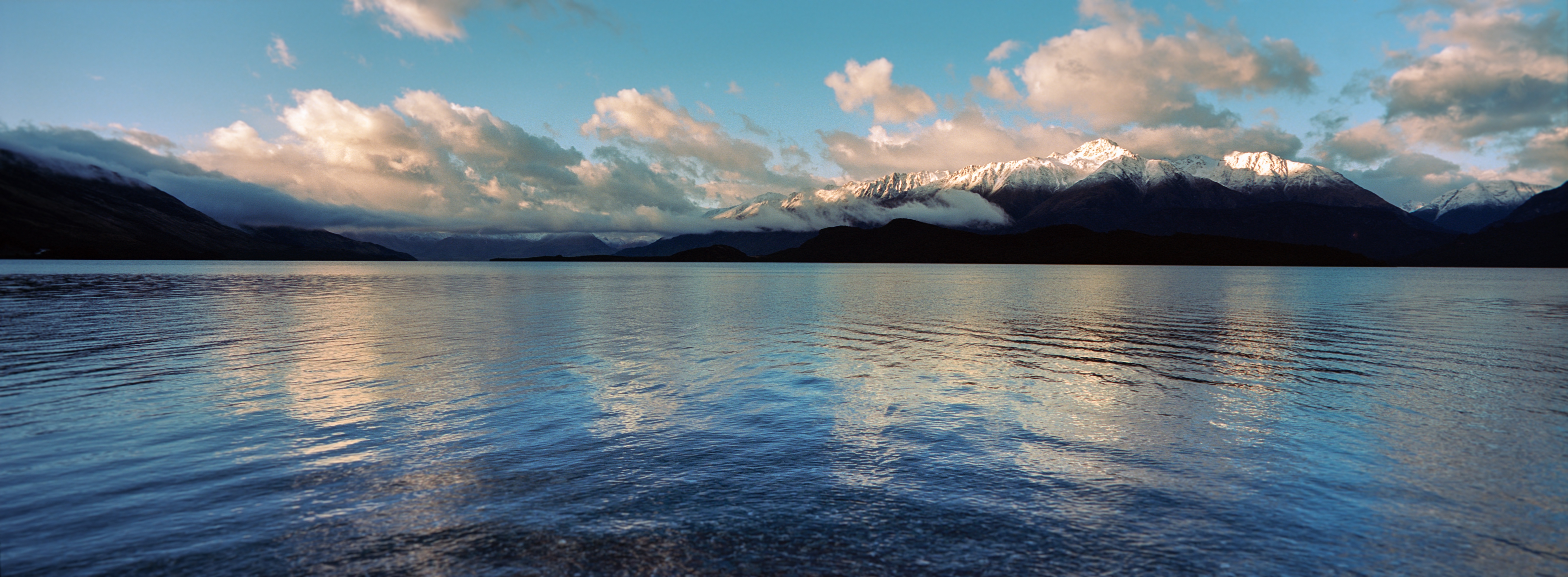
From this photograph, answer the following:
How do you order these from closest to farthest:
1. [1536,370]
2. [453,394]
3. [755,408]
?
[755,408] < [453,394] < [1536,370]

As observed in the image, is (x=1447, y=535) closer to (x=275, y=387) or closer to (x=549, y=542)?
(x=549, y=542)

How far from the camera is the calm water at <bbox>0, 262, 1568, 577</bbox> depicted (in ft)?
30.9

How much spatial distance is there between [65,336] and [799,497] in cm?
4172

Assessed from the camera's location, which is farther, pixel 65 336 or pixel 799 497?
pixel 65 336

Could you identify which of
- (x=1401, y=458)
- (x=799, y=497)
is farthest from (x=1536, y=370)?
(x=799, y=497)

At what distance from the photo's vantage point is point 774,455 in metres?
14.4

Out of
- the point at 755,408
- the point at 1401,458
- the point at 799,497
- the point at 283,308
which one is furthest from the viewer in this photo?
the point at 283,308

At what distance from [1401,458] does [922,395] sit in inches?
431

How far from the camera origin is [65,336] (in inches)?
1324

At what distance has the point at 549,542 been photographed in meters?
9.56

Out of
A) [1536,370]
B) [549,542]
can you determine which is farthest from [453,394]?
[1536,370]

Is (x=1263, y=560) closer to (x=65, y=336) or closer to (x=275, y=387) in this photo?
(x=275, y=387)

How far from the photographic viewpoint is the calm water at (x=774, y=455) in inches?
371

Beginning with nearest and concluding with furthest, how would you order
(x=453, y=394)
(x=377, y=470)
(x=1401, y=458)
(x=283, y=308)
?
(x=377, y=470) → (x=1401, y=458) → (x=453, y=394) → (x=283, y=308)
